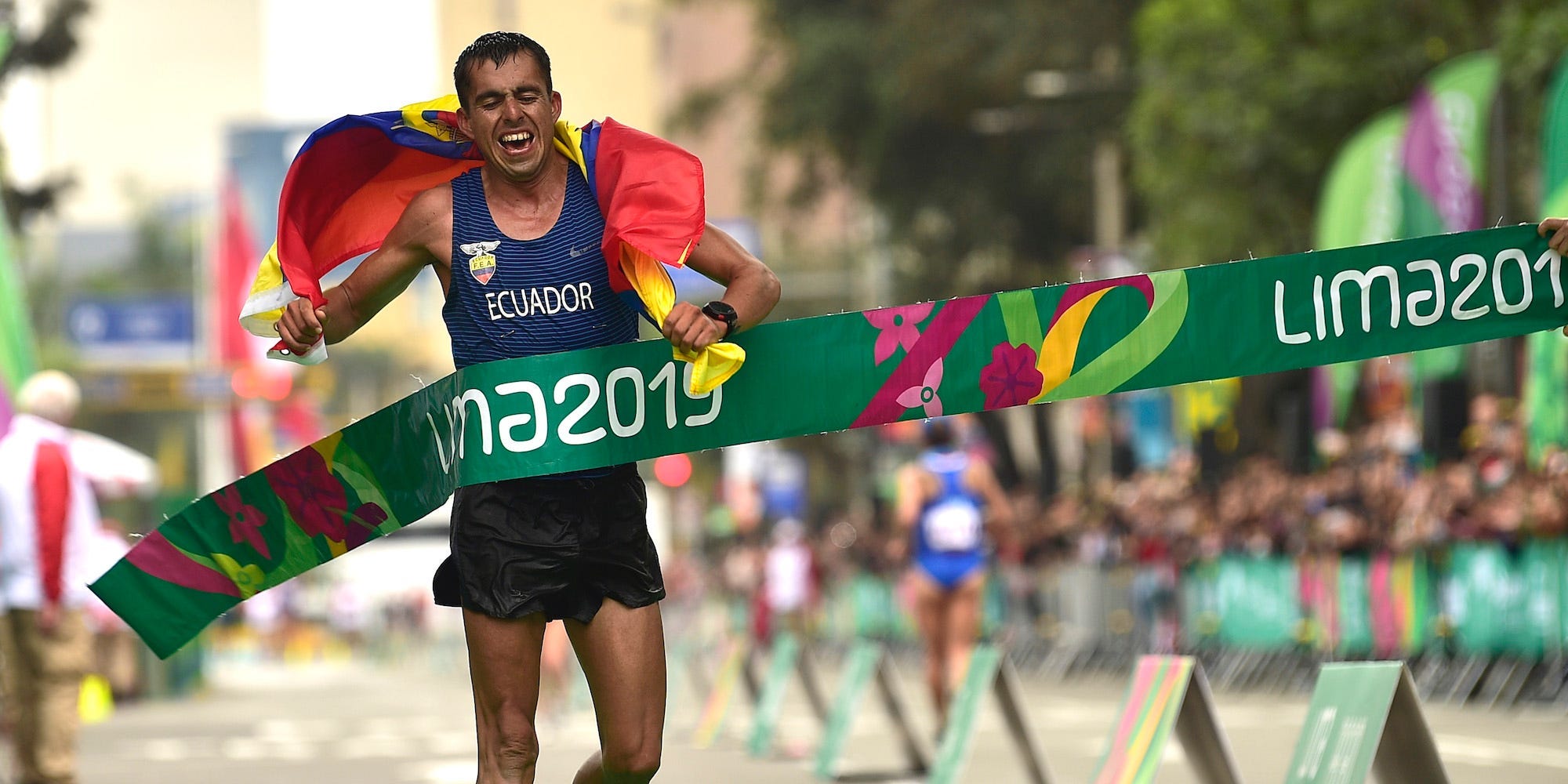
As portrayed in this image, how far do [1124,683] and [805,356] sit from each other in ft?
60.3

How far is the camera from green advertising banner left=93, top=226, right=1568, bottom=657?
657 centimetres

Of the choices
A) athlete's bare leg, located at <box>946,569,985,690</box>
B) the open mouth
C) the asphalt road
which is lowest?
the asphalt road

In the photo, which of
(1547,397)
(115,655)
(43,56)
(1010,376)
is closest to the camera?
(1010,376)

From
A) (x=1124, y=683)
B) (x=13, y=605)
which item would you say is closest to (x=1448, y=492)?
(x=1124, y=683)

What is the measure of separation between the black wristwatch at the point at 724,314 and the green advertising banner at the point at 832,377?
0.41 meters

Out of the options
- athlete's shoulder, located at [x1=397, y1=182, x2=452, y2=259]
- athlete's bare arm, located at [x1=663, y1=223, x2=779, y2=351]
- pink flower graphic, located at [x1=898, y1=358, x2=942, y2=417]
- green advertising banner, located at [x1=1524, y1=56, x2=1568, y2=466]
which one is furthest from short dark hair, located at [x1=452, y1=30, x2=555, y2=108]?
green advertising banner, located at [x1=1524, y1=56, x2=1568, y2=466]

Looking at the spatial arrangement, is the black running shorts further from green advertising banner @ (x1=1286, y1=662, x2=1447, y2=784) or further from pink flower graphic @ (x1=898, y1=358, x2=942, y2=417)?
green advertising banner @ (x1=1286, y1=662, x2=1447, y2=784)

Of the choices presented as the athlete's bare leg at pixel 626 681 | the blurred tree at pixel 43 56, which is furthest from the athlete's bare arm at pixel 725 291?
the blurred tree at pixel 43 56

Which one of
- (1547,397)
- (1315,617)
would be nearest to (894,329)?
(1547,397)

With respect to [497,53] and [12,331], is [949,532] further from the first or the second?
[12,331]

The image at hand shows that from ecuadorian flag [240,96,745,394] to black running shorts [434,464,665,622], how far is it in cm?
42

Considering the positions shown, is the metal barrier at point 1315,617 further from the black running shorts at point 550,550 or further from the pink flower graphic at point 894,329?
the black running shorts at point 550,550

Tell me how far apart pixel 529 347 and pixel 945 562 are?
24.0 ft

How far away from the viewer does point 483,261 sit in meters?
6.32
